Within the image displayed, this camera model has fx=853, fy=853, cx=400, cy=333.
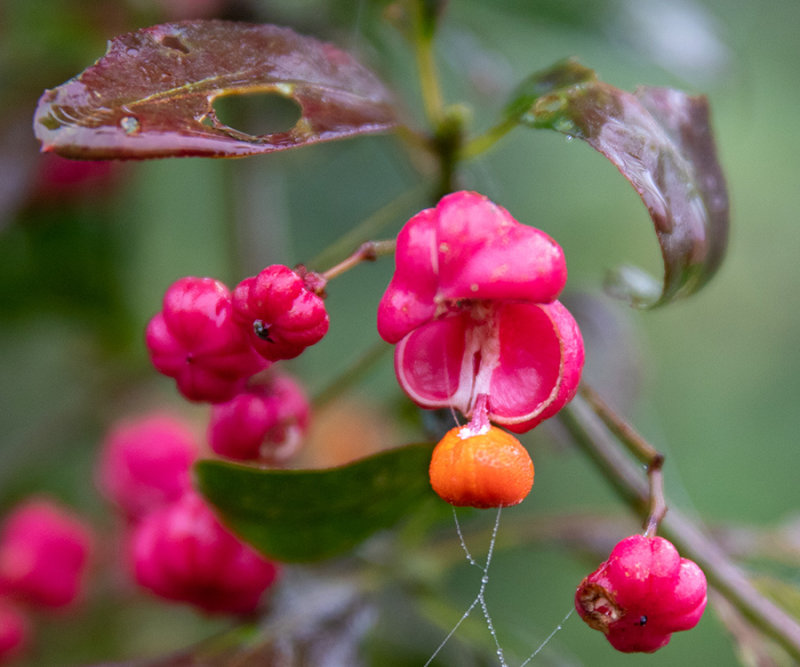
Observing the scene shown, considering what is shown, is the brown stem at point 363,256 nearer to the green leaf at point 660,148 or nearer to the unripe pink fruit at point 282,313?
the unripe pink fruit at point 282,313

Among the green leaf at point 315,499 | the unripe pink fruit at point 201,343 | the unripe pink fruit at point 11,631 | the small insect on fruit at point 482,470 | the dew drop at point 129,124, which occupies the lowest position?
the unripe pink fruit at point 11,631

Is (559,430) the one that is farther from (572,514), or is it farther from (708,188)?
(708,188)

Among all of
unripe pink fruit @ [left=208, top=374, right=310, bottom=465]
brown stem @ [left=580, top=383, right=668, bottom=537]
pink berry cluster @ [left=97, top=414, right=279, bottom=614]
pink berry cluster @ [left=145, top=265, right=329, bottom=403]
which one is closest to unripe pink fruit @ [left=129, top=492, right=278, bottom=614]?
pink berry cluster @ [left=97, top=414, right=279, bottom=614]

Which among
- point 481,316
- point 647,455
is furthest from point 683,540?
point 481,316

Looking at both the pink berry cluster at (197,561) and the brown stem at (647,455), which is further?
the pink berry cluster at (197,561)

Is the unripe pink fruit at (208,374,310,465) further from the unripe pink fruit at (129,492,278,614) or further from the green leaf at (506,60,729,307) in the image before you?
the green leaf at (506,60,729,307)

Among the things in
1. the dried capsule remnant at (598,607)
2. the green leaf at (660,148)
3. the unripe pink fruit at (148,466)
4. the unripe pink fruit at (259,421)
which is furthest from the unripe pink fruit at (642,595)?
the unripe pink fruit at (148,466)

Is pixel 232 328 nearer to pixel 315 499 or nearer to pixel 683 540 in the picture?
pixel 315 499

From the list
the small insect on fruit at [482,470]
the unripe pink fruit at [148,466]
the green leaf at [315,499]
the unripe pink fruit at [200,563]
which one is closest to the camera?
the small insect on fruit at [482,470]
